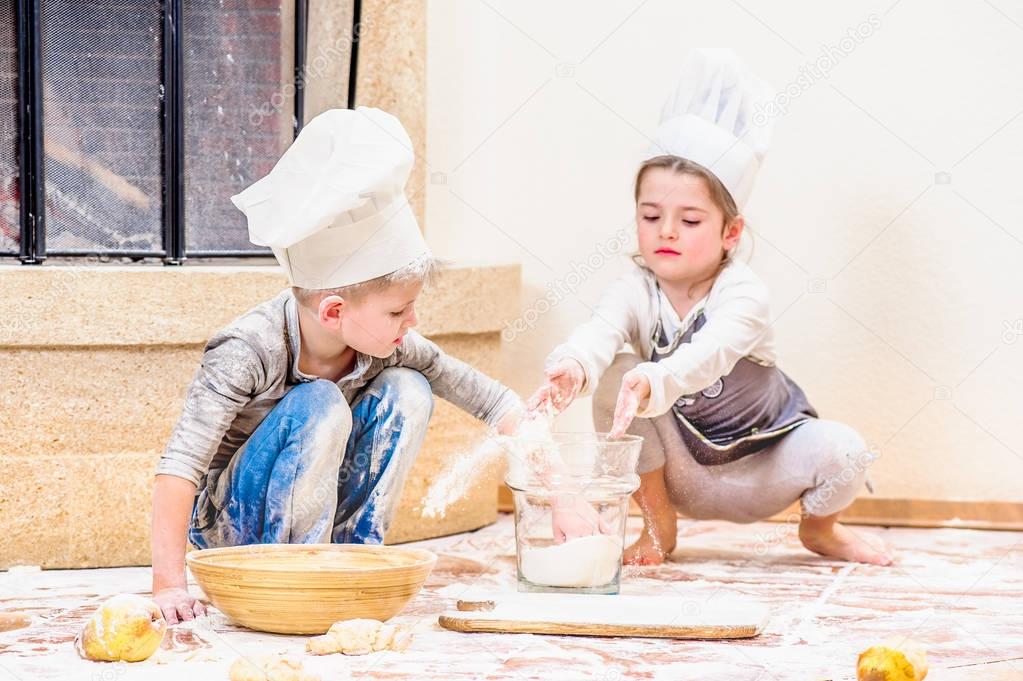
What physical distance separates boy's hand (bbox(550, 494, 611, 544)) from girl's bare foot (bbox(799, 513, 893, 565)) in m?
0.54

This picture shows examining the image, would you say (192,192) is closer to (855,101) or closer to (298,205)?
(298,205)

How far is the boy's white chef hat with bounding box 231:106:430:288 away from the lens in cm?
152

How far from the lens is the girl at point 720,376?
1997 mm

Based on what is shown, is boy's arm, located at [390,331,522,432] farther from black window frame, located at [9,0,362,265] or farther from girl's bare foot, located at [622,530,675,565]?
black window frame, located at [9,0,362,265]

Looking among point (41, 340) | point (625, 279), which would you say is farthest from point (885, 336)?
point (41, 340)

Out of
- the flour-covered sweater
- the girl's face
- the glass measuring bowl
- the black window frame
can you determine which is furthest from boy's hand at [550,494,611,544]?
the black window frame

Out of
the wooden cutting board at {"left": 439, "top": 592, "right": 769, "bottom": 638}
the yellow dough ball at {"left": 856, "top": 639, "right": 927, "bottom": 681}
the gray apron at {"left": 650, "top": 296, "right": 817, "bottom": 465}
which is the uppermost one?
the gray apron at {"left": 650, "top": 296, "right": 817, "bottom": 465}

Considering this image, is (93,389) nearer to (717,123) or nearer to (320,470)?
(320,470)

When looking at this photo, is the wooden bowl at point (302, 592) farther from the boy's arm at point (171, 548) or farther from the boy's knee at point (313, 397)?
the boy's knee at point (313, 397)

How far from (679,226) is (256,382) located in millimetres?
775

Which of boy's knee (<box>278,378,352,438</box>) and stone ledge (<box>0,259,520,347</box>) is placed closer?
boy's knee (<box>278,378,352,438</box>)

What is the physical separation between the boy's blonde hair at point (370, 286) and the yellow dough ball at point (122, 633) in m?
0.46

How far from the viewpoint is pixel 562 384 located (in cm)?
186

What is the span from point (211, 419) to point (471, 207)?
105cm
